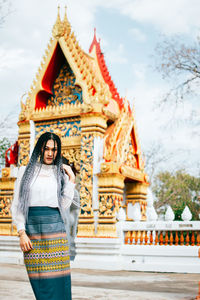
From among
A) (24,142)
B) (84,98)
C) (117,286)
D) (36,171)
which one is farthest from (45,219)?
(24,142)

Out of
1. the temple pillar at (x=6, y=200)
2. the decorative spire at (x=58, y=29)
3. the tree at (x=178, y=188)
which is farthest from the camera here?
the tree at (x=178, y=188)

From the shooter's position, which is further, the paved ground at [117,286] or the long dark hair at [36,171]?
the paved ground at [117,286]

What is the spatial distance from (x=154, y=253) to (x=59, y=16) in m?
6.28

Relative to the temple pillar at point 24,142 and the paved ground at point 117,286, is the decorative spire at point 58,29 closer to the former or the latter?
the temple pillar at point 24,142

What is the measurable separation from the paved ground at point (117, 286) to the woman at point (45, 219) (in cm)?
166

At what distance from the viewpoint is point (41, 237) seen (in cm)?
334

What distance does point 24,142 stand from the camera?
33.4 feet

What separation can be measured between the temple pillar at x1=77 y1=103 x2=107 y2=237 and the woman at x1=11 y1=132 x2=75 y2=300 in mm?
5533

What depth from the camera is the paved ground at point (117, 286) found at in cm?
503

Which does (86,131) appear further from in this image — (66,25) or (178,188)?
(178,188)

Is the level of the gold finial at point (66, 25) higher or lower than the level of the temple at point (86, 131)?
higher

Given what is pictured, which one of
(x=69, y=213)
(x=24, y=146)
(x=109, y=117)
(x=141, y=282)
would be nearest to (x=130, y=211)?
(x=69, y=213)

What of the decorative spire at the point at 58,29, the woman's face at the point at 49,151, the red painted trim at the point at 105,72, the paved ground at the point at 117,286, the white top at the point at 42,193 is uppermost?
the decorative spire at the point at 58,29

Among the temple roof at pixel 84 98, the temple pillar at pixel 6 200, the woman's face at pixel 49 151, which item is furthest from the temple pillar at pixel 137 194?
the woman's face at pixel 49 151
